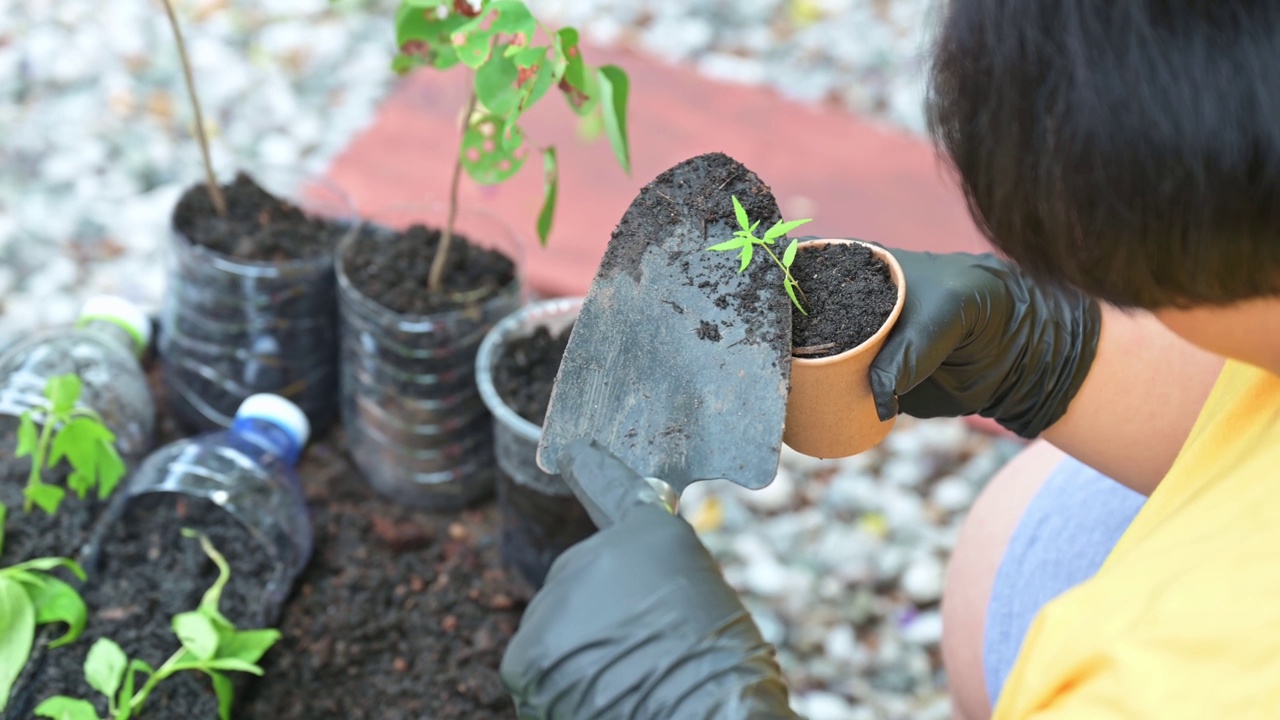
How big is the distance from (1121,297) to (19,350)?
1365mm

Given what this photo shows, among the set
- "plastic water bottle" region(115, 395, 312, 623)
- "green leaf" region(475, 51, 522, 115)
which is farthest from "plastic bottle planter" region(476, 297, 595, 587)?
"green leaf" region(475, 51, 522, 115)

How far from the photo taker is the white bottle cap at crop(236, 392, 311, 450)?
1363 mm

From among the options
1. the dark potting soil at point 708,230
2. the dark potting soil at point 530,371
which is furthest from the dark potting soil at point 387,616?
the dark potting soil at point 708,230

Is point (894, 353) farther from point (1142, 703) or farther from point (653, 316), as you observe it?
point (1142, 703)

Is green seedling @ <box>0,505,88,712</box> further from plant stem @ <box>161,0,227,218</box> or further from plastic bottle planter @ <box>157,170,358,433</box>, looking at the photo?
plant stem @ <box>161,0,227,218</box>

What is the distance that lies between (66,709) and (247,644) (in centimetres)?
19

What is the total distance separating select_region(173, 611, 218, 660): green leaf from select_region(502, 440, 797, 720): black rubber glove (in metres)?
0.43

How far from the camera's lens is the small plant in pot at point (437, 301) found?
1.19 m

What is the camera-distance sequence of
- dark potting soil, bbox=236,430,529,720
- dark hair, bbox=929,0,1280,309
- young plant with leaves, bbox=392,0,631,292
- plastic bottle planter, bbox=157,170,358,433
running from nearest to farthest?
1. dark hair, bbox=929,0,1280,309
2. young plant with leaves, bbox=392,0,631,292
3. dark potting soil, bbox=236,430,529,720
4. plastic bottle planter, bbox=157,170,358,433

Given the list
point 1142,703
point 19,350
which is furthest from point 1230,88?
point 19,350

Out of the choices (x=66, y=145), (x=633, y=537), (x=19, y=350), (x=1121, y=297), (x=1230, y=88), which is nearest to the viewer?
(x=1230, y=88)

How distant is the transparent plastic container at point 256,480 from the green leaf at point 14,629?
20cm

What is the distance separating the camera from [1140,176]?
626 mm

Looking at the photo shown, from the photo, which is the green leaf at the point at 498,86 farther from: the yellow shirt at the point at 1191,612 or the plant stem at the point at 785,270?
the yellow shirt at the point at 1191,612
